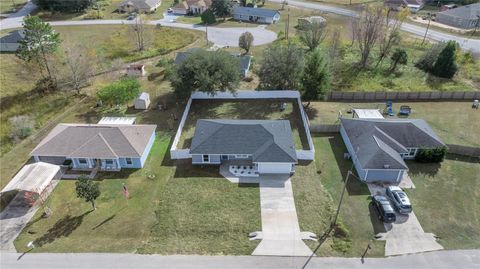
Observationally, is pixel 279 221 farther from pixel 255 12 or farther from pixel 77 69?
pixel 255 12

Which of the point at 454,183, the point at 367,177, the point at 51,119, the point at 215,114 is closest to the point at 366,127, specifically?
the point at 367,177

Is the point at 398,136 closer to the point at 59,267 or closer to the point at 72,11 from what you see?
the point at 59,267

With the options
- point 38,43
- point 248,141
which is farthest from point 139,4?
point 248,141

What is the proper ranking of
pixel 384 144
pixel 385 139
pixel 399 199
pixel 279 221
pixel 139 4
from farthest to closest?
pixel 139 4 → pixel 385 139 → pixel 384 144 → pixel 399 199 → pixel 279 221

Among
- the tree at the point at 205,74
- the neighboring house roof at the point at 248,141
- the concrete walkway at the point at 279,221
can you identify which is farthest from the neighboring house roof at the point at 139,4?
the concrete walkway at the point at 279,221

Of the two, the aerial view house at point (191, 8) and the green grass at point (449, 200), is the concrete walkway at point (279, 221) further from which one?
the aerial view house at point (191, 8)

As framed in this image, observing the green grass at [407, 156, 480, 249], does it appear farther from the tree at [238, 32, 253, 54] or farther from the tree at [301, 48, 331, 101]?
the tree at [238, 32, 253, 54]
